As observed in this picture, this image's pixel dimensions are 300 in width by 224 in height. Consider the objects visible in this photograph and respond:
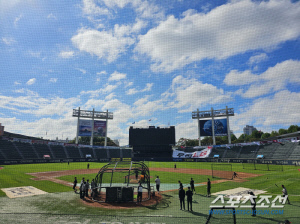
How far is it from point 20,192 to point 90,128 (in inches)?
2312

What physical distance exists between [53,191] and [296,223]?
64.0 ft

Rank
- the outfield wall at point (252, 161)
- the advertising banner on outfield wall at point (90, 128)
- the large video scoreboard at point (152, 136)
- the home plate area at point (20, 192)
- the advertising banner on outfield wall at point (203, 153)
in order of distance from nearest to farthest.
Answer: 1. the home plate area at point (20, 192)
2. the outfield wall at point (252, 161)
3. the large video scoreboard at point (152, 136)
4. the advertising banner on outfield wall at point (203, 153)
5. the advertising banner on outfield wall at point (90, 128)

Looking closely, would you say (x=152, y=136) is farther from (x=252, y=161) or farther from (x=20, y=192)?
(x=20, y=192)

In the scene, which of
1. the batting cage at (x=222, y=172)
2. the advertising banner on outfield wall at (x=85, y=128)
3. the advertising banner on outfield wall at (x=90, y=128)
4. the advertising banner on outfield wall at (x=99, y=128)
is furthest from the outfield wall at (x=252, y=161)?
the advertising banner on outfield wall at (x=85, y=128)

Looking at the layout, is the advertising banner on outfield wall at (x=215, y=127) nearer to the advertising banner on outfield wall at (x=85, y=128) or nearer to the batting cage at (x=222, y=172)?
the batting cage at (x=222, y=172)

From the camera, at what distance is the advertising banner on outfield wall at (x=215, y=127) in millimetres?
73000

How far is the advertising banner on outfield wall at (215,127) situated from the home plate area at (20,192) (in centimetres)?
6541

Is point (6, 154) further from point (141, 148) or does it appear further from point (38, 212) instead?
point (38, 212)

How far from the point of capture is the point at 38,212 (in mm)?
12070

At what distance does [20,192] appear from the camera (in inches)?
706

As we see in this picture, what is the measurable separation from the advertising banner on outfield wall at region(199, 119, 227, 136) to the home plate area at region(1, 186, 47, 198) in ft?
215

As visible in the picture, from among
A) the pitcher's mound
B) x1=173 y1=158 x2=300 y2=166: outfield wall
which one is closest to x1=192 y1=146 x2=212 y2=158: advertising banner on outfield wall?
x1=173 y1=158 x2=300 y2=166: outfield wall

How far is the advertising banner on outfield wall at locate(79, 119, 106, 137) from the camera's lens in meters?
74.6

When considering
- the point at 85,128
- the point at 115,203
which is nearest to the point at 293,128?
the point at 85,128
